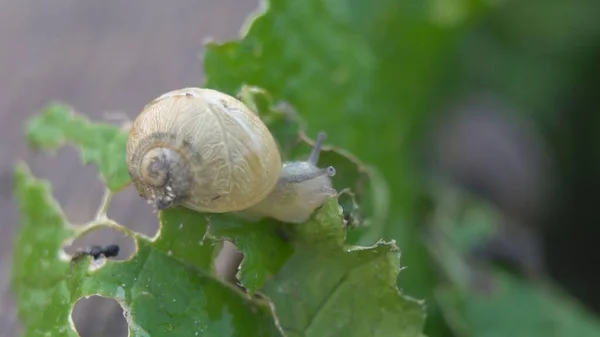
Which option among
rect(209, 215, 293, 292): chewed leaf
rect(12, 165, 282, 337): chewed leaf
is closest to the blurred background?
rect(12, 165, 282, 337): chewed leaf

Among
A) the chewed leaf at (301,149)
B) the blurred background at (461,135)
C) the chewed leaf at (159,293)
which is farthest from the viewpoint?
the blurred background at (461,135)

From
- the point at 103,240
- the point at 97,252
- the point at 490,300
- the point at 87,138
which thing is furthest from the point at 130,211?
the point at 490,300

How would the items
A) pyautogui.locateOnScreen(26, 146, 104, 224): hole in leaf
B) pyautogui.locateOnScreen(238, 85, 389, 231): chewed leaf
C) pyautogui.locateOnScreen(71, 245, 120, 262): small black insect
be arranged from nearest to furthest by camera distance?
pyautogui.locateOnScreen(71, 245, 120, 262): small black insect, pyautogui.locateOnScreen(238, 85, 389, 231): chewed leaf, pyautogui.locateOnScreen(26, 146, 104, 224): hole in leaf

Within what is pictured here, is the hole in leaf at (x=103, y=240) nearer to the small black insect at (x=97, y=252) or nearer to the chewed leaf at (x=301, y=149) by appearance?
the small black insect at (x=97, y=252)

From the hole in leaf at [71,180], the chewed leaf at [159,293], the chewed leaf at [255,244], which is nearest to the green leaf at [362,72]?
the chewed leaf at [255,244]

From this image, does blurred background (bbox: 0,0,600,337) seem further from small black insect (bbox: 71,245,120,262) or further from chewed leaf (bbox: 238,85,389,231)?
chewed leaf (bbox: 238,85,389,231)

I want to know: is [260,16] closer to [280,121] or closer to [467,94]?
[280,121]

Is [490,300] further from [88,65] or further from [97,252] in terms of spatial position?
[88,65]
